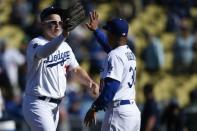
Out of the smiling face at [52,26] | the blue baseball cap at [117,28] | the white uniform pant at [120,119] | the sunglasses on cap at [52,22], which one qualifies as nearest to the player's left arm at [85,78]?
the smiling face at [52,26]

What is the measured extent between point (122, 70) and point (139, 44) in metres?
9.66

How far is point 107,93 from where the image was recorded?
7.94 metres

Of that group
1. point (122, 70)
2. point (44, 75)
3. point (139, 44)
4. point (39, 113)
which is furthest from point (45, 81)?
point (139, 44)

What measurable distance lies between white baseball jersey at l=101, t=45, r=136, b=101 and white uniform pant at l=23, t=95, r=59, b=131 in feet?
3.14

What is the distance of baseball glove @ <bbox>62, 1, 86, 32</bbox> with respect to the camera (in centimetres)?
812

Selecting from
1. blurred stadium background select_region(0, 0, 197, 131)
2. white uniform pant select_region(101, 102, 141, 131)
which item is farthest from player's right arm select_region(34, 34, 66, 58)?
blurred stadium background select_region(0, 0, 197, 131)

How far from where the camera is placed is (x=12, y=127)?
12.5 m

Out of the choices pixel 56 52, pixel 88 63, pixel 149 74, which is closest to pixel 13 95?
pixel 88 63

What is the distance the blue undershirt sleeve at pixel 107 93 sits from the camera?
7.95m

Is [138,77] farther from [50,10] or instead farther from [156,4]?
[50,10]

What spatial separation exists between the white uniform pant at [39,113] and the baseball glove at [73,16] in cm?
118

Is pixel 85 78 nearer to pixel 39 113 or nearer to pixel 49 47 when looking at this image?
pixel 39 113

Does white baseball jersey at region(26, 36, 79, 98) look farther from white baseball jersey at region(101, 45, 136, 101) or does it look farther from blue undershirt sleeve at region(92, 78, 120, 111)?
blue undershirt sleeve at region(92, 78, 120, 111)

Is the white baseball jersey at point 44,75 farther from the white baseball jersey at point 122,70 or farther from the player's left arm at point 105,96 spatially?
the player's left arm at point 105,96
